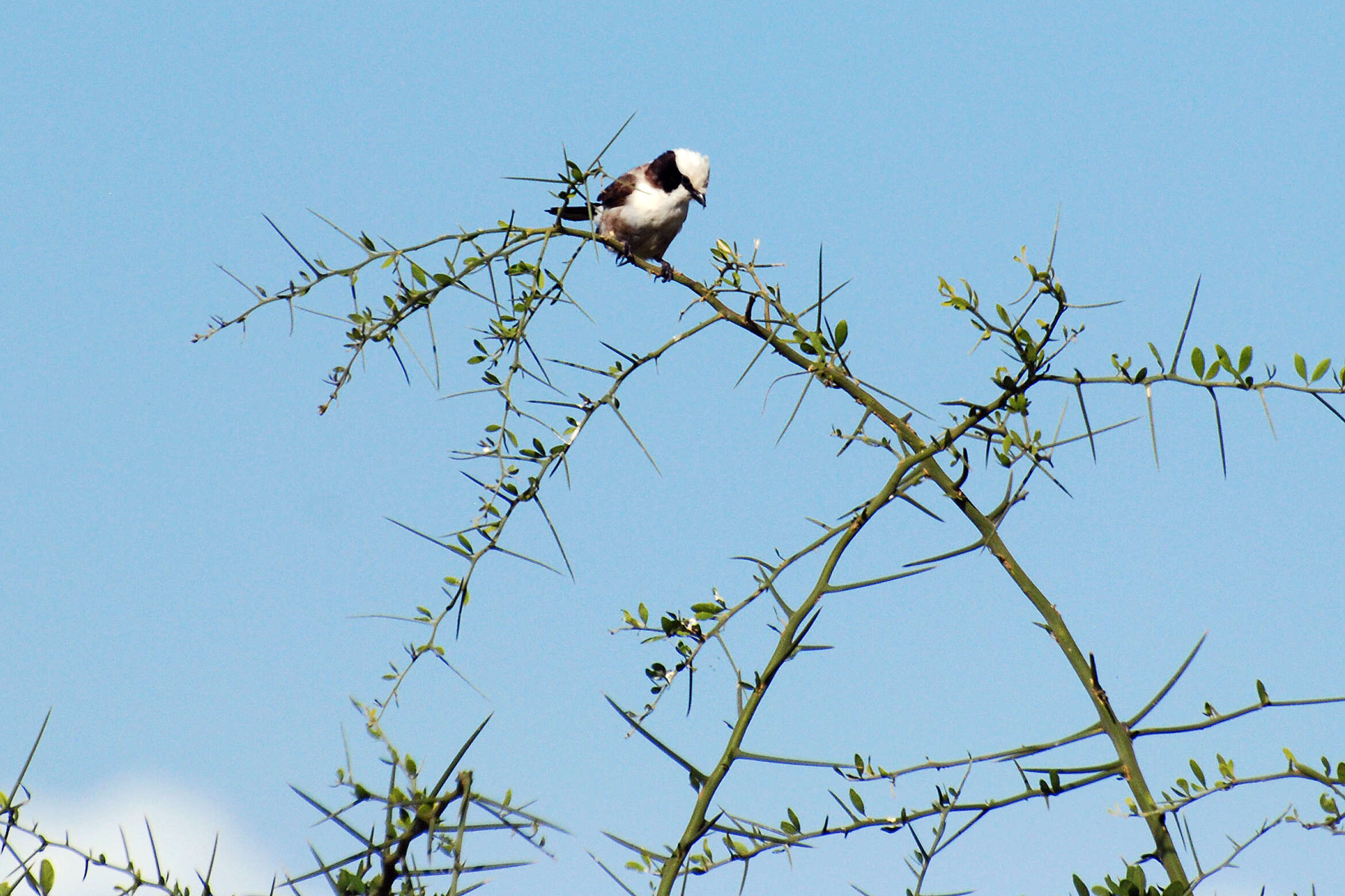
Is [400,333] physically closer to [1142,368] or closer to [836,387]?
[836,387]

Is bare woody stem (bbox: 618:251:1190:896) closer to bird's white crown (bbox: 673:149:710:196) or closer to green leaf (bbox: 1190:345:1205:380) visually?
green leaf (bbox: 1190:345:1205:380)

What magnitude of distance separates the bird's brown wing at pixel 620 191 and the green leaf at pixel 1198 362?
5.23 metres

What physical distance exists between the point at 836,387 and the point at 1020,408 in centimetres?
37

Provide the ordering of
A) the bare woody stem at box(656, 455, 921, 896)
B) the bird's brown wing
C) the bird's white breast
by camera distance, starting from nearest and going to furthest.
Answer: the bare woody stem at box(656, 455, 921, 896) → the bird's white breast → the bird's brown wing

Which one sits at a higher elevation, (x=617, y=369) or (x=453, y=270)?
(x=453, y=270)

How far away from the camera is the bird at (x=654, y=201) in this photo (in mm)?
7156

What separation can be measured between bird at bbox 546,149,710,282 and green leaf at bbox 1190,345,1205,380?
4.83m

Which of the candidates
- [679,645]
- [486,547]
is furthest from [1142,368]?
[486,547]

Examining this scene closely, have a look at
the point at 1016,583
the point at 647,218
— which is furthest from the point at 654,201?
the point at 1016,583

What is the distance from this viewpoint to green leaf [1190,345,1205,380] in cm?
227

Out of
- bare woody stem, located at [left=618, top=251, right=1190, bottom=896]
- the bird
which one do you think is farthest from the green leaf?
the bird

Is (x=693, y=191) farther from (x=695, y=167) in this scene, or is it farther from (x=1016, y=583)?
(x=1016, y=583)

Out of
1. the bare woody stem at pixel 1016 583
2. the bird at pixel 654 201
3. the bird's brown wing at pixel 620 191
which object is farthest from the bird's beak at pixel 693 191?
the bare woody stem at pixel 1016 583

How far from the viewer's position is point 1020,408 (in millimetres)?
2299
